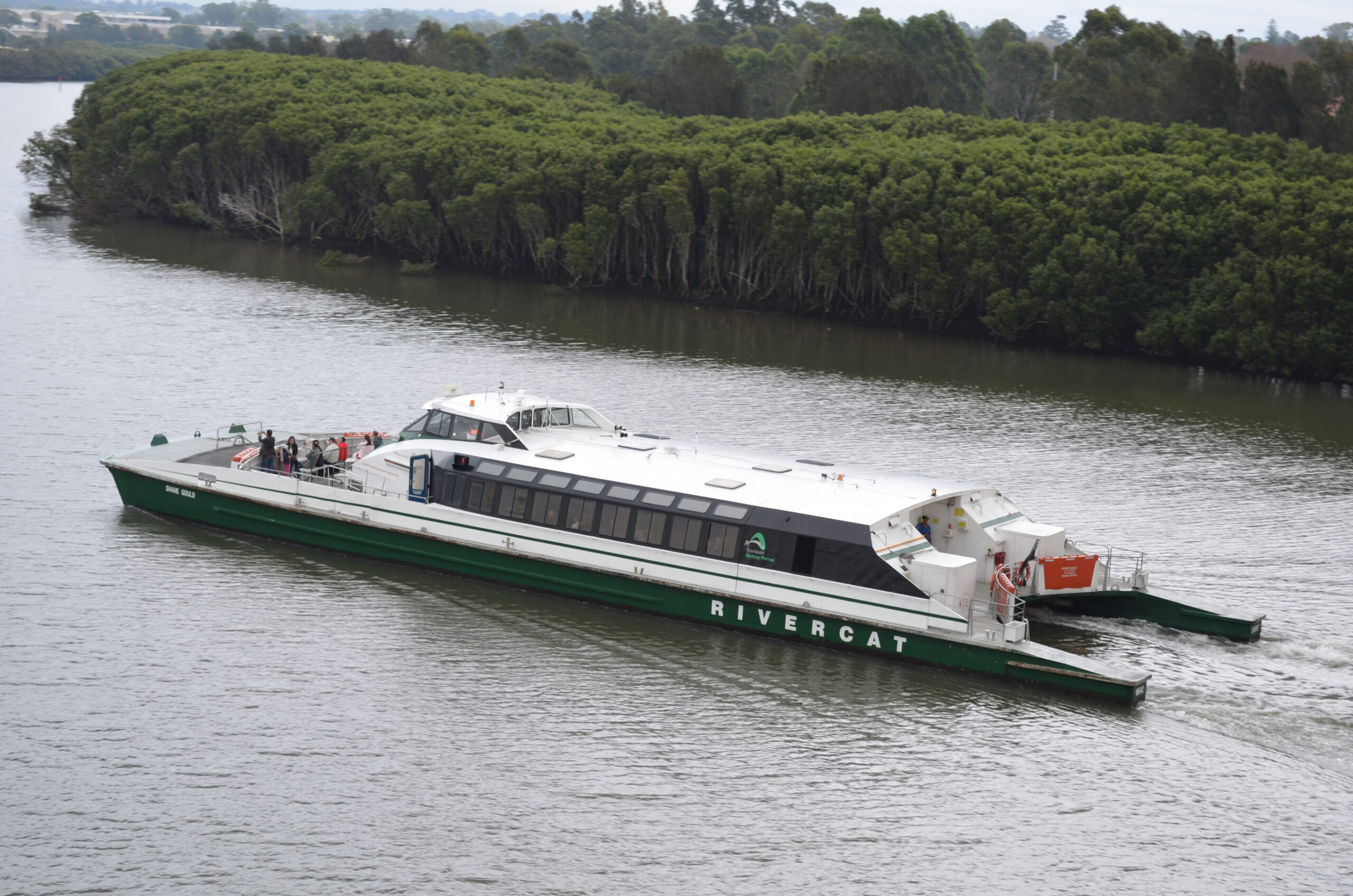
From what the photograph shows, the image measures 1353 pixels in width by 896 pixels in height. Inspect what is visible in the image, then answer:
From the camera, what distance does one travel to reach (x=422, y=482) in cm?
3647

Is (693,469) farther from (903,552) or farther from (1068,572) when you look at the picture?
(1068,572)

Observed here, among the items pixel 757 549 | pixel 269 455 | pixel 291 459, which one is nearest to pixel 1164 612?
pixel 757 549

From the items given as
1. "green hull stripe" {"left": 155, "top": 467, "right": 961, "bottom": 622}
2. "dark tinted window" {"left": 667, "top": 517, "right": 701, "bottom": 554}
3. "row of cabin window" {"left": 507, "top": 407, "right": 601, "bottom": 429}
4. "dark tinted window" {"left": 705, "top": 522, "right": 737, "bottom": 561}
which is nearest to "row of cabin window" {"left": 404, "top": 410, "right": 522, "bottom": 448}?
"row of cabin window" {"left": 507, "top": 407, "right": 601, "bottom": 429}

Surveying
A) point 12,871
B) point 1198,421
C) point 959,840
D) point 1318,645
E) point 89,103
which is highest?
point 89,103

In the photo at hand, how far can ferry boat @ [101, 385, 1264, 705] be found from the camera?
31000mm

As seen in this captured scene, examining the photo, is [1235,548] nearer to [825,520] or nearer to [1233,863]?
[825,520]

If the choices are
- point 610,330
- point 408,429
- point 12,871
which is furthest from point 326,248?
point 12,871

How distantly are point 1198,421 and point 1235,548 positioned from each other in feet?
59.8

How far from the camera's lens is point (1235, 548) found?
1510 inches

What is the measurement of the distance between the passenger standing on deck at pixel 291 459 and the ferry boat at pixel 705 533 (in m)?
0.60

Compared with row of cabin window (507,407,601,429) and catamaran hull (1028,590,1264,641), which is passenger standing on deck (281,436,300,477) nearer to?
row of cabin window (507,407,601,429)

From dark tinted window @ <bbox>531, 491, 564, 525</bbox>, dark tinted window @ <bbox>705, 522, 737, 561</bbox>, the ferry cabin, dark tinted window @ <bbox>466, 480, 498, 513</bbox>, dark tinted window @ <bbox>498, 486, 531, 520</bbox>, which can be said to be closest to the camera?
the ferry cabin

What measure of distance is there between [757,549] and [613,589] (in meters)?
3.76

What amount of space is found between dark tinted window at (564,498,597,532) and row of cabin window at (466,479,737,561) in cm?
1
